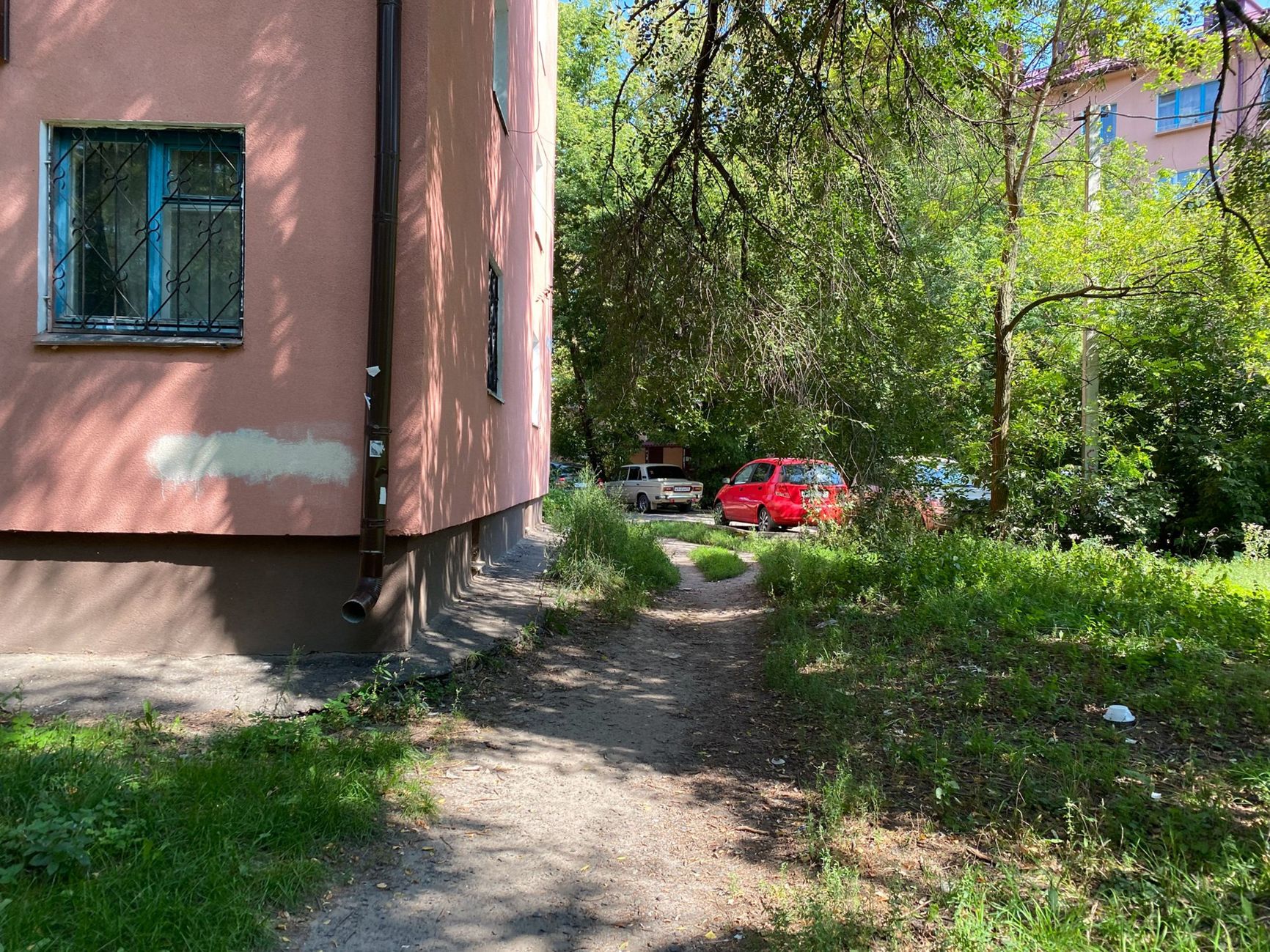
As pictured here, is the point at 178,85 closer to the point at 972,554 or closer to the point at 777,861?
the point at 777,861

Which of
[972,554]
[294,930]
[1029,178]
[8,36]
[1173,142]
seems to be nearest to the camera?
[294,930]

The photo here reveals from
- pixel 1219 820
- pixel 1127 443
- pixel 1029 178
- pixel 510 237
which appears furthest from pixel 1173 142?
pixel 1219 820

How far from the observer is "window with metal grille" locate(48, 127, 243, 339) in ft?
17.8

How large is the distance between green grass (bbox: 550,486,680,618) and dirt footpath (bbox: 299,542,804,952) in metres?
2.13

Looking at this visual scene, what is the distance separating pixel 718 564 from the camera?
13.0m

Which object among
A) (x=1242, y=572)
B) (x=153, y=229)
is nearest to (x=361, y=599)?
(x=153, y=229)

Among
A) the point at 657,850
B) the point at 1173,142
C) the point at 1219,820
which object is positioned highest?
the point at 1173,142

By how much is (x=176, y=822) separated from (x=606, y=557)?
647cm

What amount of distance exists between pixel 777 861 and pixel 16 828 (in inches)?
109

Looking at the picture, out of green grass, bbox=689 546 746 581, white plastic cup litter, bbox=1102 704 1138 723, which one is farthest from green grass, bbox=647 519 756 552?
white plastic cup litter, bbox=1102 704 1138 723

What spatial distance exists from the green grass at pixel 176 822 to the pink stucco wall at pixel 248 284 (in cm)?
149

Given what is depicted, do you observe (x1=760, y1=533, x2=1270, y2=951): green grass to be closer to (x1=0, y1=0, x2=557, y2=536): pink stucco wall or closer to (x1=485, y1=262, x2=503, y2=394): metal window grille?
(x1=0, y1=0, x2=557, y2=536): pink stucco wall

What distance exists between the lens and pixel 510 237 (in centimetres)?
943

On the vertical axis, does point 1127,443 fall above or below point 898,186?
below
